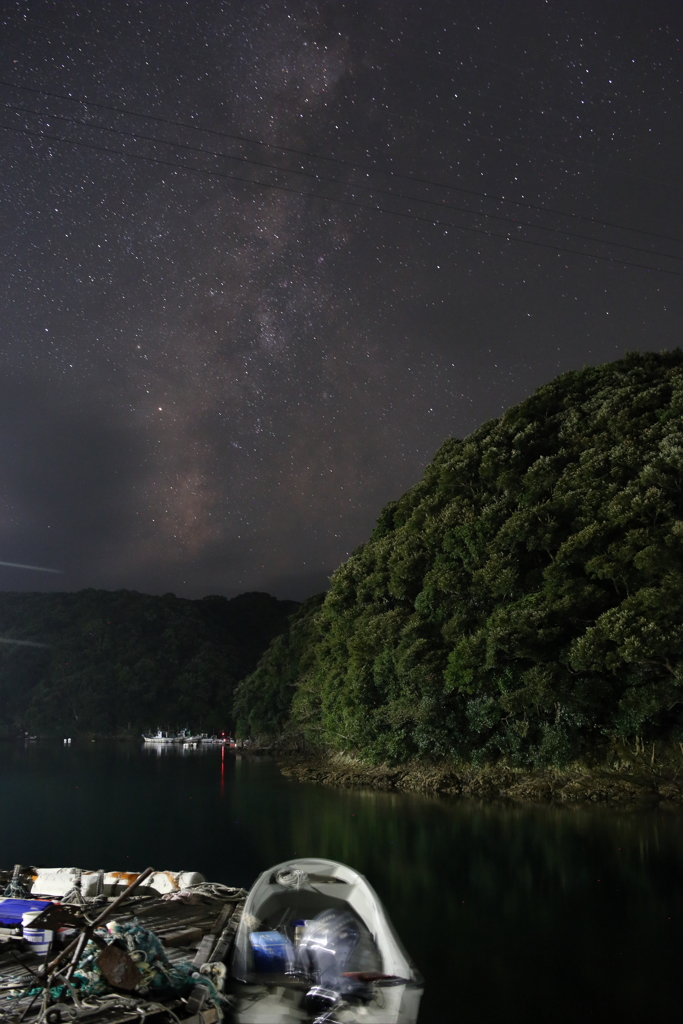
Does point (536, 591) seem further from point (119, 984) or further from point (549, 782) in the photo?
point (119, 984)

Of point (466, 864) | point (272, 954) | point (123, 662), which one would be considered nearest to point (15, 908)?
point (272, 954)

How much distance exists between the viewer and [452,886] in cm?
2025

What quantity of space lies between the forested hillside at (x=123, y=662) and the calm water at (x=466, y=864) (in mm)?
62574

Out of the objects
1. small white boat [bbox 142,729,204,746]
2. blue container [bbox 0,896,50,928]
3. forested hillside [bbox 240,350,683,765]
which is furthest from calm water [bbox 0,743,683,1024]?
small white boat [bbox 142,729,204,746]

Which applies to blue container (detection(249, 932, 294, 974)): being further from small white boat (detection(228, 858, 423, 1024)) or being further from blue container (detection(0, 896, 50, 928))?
blue container (detection(0, 896, 50, 928))

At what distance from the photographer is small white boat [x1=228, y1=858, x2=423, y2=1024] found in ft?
27.5

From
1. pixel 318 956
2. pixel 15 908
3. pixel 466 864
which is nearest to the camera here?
pixel 318 956

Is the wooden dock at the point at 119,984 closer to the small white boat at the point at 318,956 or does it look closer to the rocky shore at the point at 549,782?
the small white boat at the point at 318,956

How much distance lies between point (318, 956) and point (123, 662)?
103 m

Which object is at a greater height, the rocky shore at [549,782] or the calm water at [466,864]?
the rocky shore at [549,782]

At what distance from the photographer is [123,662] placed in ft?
352

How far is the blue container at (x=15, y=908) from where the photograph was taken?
37.3 feet

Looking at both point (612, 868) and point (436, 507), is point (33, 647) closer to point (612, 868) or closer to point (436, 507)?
point (436, 507)

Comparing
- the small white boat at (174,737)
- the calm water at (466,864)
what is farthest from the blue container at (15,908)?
the small white boat at (174,737)
